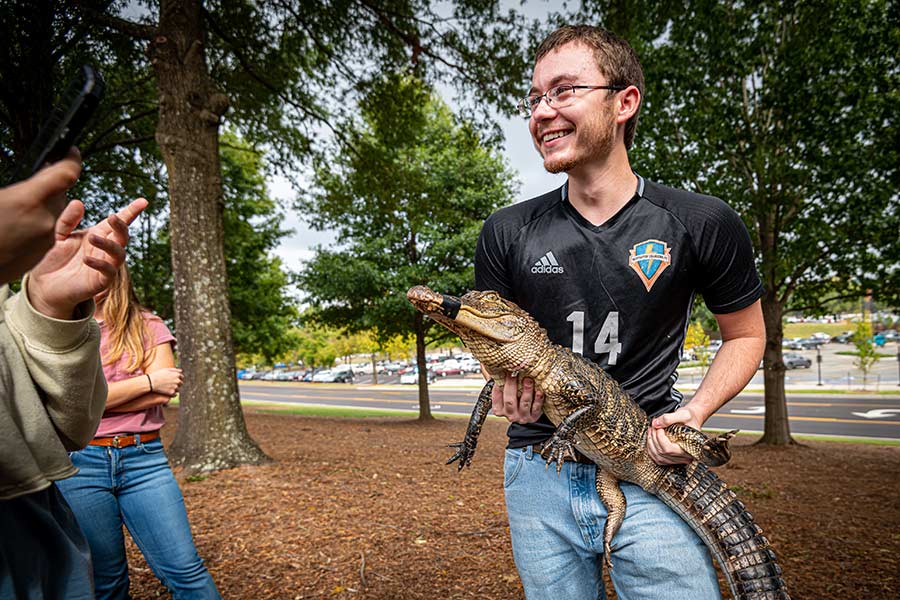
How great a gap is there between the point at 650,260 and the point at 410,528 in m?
3.92

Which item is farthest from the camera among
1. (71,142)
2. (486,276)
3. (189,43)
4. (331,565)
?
(189,43)

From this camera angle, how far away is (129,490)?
2.57 m

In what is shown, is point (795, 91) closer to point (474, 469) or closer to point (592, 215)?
point (474, 469)

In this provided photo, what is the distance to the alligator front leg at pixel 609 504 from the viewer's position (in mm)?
1659

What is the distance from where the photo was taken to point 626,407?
1669 millimetres

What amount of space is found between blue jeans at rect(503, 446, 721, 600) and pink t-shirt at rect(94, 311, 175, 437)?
71.1 inches

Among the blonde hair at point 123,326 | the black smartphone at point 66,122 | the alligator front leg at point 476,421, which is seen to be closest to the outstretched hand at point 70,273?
the black smartphone at point 66,122

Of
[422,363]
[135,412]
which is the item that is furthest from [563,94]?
[422,363]

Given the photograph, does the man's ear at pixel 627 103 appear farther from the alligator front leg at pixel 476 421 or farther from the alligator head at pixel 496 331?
the alligator front leg at pixel 476 421

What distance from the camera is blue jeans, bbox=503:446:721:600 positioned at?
158 centimetres

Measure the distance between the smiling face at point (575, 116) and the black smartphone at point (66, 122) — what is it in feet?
4.12

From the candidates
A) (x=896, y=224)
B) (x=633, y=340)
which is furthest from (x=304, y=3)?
(x=896, y=224)

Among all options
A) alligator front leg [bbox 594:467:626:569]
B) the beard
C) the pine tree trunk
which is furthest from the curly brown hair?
the pine tree trunk

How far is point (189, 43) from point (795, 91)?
8.73 meters
